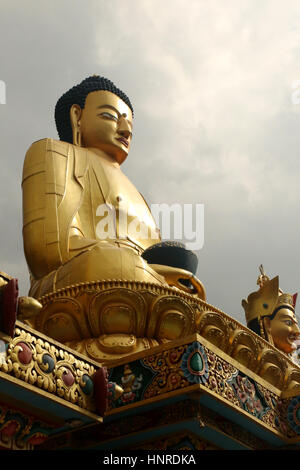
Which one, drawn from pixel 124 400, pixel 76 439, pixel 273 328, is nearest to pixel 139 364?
pixel 124 400

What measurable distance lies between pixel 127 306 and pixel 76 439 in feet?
4.27

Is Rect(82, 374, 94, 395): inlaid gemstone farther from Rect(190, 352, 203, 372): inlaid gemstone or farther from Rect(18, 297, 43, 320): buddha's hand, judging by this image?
Rect(190, 352, 203, 372): inlaid gemstone

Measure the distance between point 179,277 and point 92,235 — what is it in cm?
126

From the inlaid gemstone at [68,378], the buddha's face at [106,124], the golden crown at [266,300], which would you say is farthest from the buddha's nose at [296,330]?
the inlaid gemstone at [68,378]

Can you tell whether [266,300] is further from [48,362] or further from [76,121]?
[48,362]

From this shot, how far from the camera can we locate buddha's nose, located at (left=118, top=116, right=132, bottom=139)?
781cm

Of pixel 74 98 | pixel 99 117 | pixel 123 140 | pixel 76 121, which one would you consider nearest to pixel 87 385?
pixel 123 140

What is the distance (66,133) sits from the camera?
8234 millimetres

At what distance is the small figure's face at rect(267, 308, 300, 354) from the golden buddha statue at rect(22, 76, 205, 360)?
1.52 meters

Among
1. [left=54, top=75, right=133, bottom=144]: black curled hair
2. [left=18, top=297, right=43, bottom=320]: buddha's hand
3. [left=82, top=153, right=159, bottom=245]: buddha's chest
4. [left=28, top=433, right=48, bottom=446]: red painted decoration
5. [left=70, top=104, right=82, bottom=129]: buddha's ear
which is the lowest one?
[left=28, top=433, right=48, bottom=446]: red painted decoration

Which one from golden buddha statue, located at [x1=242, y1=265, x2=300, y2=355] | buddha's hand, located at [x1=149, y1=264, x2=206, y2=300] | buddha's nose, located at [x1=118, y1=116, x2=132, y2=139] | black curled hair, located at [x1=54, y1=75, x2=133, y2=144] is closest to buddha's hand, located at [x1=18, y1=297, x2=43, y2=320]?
buddha's hand, located at [x1=149, y1=264, x2=206, y2=300]

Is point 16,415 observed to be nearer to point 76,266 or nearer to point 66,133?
point 76,266

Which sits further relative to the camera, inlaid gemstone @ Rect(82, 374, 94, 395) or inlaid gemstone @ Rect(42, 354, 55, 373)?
inlaid gemstone @ Rect(82, 374, 94, 395)
